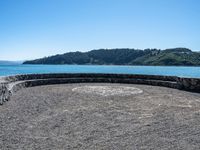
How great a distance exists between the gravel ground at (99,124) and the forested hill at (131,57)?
490ft

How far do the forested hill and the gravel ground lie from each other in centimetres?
14925

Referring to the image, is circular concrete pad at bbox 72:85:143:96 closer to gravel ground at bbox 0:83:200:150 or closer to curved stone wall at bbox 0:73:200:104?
gravel ground at bbox 0:83:200:150

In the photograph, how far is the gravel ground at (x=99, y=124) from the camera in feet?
19.5

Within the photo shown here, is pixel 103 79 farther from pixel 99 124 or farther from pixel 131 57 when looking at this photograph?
pixel 131 57

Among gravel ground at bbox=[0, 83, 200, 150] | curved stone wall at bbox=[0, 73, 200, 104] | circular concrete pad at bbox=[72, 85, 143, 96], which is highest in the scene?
curved stone wall at bbox=[0, 73, 200, 104]

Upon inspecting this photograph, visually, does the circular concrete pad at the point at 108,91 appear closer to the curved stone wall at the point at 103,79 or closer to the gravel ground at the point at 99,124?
the gravel ground at the point at 99,124

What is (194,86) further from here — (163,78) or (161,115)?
(161,115)

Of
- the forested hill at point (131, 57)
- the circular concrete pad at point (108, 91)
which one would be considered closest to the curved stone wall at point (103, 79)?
the circular concrete pad at point (108, 91)

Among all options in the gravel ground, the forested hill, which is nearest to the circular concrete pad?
the gravel ground

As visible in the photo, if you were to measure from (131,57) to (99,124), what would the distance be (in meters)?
180

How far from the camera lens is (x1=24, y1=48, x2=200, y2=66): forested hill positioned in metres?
163

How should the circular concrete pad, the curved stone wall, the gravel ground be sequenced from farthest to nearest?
the curved stone wall
the circular concrete pad
the gravel ground

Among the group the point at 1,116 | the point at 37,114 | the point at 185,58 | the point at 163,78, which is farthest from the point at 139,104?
the point at 185,58

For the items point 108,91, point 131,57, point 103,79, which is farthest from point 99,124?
point 131,57
